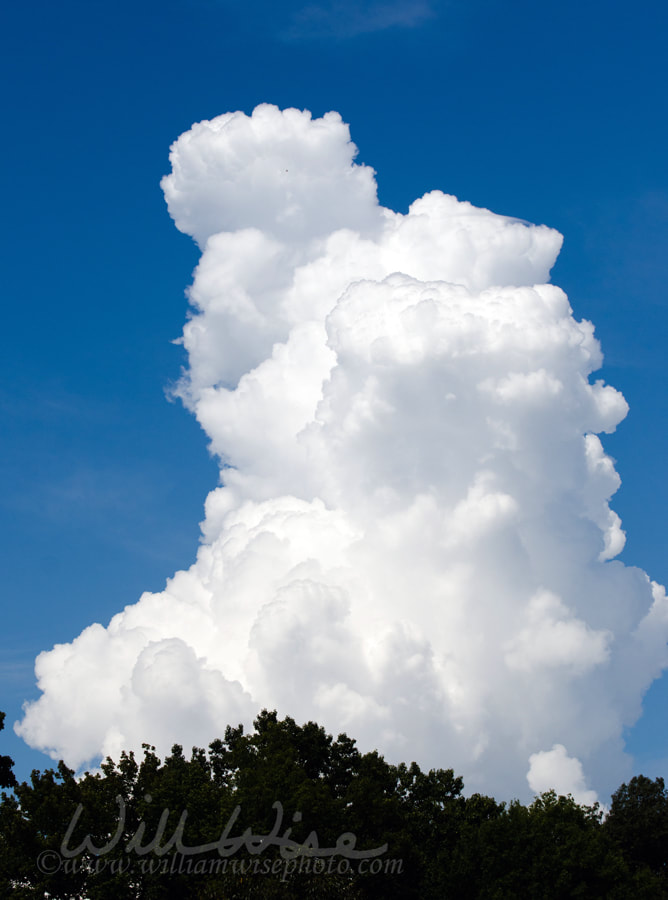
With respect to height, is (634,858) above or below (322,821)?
above

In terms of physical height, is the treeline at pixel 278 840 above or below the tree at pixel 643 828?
below

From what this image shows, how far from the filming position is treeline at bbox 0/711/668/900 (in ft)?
139

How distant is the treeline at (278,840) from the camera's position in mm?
42344

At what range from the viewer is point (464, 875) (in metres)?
49.2

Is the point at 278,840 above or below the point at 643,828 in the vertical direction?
below

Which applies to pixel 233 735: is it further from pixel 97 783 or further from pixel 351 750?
pixel 97 783

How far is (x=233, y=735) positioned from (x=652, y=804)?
119ft

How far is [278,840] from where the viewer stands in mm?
44844

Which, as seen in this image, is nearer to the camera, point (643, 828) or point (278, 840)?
point (278, 840)

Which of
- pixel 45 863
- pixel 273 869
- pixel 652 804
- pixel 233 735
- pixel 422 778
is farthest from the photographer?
pixel 652 804

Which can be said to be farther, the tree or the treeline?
the tree

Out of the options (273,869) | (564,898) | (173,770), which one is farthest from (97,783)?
(564,898)

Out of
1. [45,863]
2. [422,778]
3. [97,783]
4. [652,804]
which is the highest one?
[652,804]

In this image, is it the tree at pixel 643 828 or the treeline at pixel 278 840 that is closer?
the treeline at pixel 278 840
